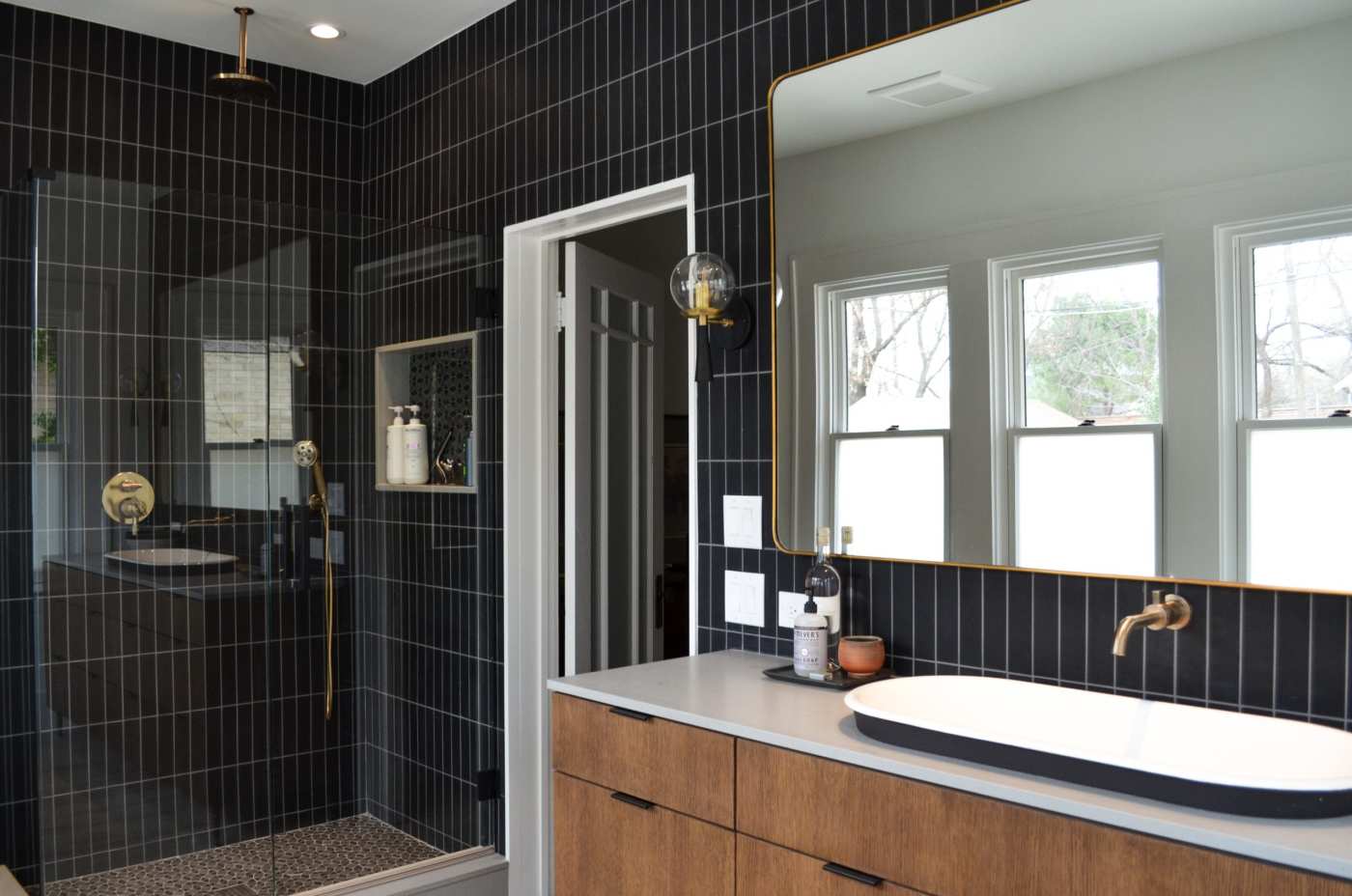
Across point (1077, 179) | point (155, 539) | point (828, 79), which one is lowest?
point (155, 539)

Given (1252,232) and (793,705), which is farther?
(793,705)

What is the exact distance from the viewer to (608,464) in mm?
3447

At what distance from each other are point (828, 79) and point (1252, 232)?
973 mm

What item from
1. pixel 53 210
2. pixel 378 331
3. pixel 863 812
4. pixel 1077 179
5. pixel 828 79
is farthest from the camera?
pixel 378 331

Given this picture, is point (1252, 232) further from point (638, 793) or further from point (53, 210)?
point (53, 210)

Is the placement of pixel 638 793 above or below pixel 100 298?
below

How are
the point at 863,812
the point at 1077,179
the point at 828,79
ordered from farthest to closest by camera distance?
the point at 828,79 → the point at 1077,179 → the point at 863,812

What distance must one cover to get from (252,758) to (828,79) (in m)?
2.28

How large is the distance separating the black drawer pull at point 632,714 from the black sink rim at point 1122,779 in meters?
0.47

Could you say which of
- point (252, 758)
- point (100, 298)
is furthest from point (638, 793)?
point (100, 298)

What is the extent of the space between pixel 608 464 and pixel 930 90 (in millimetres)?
1725

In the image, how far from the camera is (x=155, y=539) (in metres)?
2.71

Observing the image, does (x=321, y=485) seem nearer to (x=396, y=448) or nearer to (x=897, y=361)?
(x=396, y=448)

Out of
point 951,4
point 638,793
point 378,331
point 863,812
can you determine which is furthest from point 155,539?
point 951,4
